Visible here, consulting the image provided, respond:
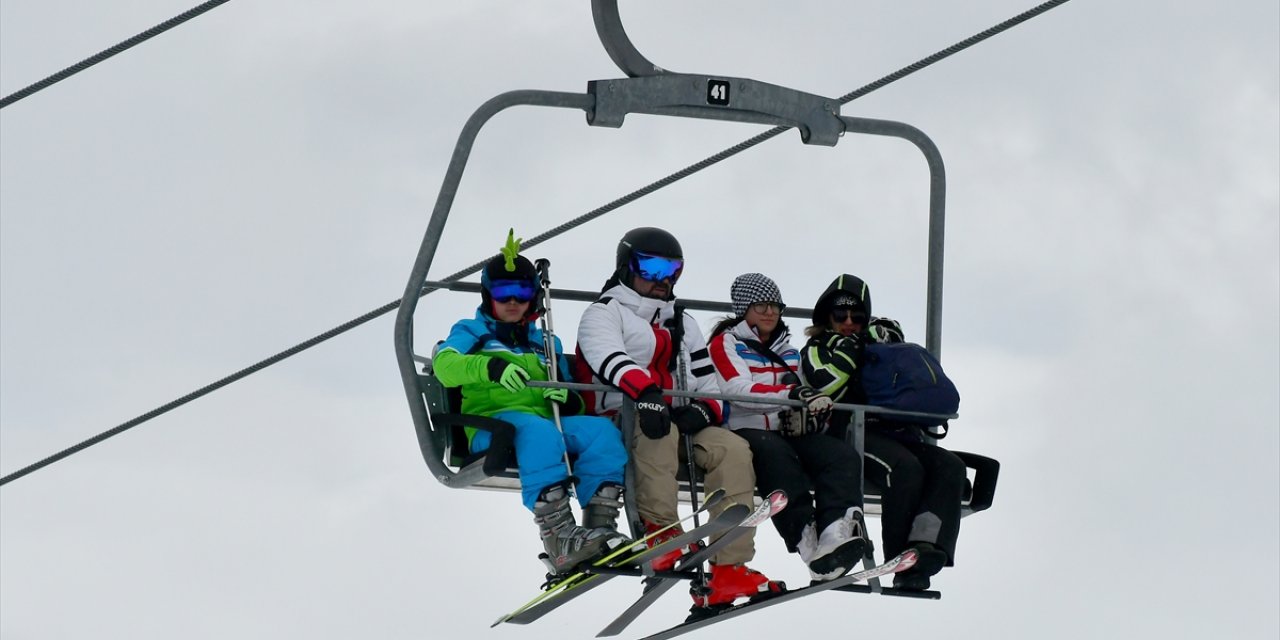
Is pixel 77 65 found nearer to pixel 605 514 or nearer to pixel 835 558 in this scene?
pixel 605 514

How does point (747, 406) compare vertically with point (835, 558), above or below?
above

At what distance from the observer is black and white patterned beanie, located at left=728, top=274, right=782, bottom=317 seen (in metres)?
11.0

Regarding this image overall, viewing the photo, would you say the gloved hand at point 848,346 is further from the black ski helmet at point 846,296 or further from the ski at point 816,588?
the ski at point 816,588

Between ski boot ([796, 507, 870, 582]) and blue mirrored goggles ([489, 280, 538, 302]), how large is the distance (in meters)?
1.59

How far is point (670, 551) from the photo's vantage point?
10203mm

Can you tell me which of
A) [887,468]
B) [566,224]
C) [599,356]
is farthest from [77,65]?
[887,468]

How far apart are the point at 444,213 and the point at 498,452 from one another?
39.3 inches

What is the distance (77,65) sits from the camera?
12344mm

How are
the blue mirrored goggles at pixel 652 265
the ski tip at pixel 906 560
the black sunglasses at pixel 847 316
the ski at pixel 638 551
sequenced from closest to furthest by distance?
the ski at pixel 638 551 → the ski tip at pixel 906 560 → the blue mirrored goggles at pixel 652 265 → the black sunglasses at pixel 847 316

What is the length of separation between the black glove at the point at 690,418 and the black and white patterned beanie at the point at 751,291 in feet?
2.09

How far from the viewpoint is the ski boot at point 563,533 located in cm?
1030

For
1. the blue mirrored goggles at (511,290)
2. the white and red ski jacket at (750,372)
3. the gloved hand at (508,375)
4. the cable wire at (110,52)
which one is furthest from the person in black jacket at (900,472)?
the cable wire at (110,52)

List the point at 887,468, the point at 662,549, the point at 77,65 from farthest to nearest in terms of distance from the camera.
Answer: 1. the point at 77,65
2. the point at 887,468
3. the point at 662,549

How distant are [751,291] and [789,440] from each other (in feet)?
2.26
